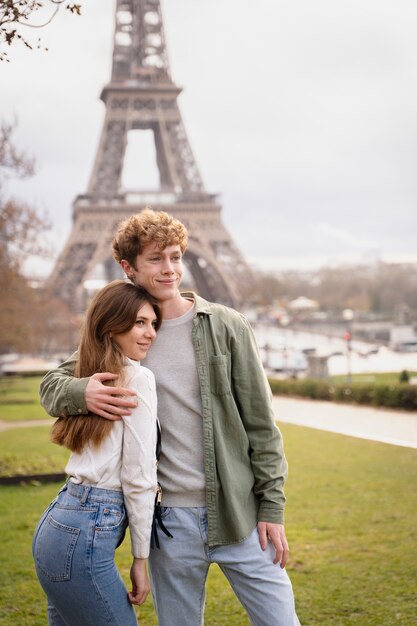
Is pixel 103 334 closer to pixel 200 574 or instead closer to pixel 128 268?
pixel 128 268

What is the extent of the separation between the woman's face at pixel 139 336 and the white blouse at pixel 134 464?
161 millimetres

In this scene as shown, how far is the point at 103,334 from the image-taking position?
10.2 feet

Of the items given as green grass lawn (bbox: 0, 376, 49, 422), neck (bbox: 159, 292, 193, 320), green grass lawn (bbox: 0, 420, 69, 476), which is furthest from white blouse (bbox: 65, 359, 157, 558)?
green grass lawn (bbox: 0, 376, 49, 422)

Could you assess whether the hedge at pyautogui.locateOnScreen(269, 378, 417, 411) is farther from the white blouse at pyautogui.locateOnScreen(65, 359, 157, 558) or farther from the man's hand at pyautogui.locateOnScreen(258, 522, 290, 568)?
the white blouse at pyautogui.locateOnScreen(65, 359, 157, 558)

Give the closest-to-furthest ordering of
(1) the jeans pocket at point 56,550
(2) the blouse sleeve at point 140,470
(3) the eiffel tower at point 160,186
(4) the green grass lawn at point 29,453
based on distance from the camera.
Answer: (1) the jeans pocket at point 56,550 < (2) the blouse sleeve at point 140,470 < (4) the green grass lawn at point 29,453 < (3) the eiffel tower at point 160,186

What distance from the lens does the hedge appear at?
61.8ft

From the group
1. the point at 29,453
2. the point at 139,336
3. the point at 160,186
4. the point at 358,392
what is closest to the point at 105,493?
the point at 139,336

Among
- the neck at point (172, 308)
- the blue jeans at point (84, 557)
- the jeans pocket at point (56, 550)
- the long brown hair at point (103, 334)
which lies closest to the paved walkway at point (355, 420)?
the neck at point (172, 308)

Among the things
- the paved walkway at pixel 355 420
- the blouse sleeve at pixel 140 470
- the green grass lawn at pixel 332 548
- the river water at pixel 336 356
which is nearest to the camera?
the blouse sleeve at pixel 140 470

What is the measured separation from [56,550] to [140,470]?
0.38 meters

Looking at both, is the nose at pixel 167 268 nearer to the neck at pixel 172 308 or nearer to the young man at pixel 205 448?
the young man at pixel 205 448

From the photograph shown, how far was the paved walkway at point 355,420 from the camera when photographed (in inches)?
567

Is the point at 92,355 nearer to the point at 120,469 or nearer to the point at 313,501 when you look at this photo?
the point at 120,469

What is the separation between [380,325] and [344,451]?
60.6 metres
